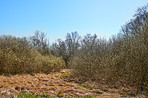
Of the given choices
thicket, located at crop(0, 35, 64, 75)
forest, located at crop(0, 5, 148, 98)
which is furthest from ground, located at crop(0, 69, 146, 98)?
thicket, located at crop(0, 35, 64, 75)

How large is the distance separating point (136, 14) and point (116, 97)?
517 inches

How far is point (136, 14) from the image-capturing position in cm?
1580

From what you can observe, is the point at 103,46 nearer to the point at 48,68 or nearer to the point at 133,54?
the point at 133,54

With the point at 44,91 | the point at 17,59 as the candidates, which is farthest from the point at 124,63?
the point at 17,59

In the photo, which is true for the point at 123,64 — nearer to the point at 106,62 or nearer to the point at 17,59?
the point at 106,62

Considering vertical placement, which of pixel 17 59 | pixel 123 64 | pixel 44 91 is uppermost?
pixel 17 59

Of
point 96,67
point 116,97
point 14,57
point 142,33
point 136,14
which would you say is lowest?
point 116,97

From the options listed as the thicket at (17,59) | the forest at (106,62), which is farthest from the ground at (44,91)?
the thicket at (17,59)

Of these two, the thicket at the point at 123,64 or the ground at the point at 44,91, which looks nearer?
the ground at the point at 44,91

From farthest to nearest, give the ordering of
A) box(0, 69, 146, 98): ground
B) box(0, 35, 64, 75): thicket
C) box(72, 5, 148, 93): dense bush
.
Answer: box(0, 35, 64, 75): thicket → box(72, 5, 148, 93): dense bush → box(0, 69, 146, 98): ground

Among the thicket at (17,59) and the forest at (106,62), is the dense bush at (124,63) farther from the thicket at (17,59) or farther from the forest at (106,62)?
the thicket at (17,59)

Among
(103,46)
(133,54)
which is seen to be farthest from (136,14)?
(133,54)

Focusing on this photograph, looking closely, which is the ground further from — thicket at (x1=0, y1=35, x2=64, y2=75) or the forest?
thicket at (x1=0, y1=35, x2=64, y2=75)

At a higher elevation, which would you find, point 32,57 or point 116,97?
point 32,57
